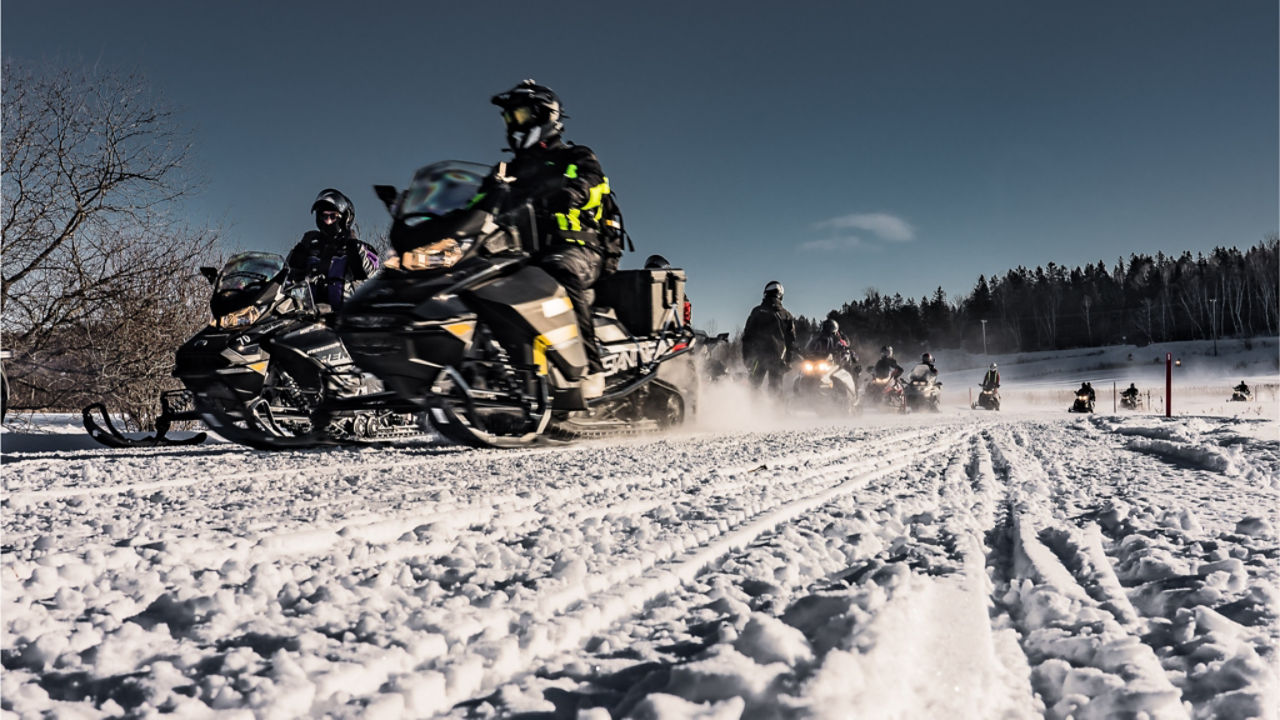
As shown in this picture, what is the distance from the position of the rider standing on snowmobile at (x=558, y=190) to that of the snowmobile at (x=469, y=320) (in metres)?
0.16

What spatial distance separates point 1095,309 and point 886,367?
75.0m

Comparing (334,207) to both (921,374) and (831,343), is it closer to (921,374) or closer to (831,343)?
(831,343)

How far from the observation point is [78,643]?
112 cm

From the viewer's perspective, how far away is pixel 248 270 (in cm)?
576

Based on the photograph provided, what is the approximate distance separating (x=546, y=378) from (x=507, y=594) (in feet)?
11.4

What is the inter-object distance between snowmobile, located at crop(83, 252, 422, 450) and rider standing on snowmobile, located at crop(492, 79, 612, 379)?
1.48 metres

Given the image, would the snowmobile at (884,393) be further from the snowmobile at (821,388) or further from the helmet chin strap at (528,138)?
the helmet chin strap at (528,138)

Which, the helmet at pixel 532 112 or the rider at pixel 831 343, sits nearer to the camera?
the helmet at pixel 532 112

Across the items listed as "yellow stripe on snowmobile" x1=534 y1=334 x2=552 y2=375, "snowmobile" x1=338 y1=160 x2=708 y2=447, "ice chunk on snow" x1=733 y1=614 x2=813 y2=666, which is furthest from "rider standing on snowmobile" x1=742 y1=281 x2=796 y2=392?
"ice chunk on snow" x1=733 y1=614 x2=813 y2=666

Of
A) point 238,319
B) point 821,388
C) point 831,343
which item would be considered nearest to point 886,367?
point 831,343

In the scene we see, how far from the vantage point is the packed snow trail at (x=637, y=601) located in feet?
3.19

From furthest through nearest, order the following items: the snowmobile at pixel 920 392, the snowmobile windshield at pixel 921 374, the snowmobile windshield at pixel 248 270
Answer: the snowmobile windshield at pixel 921 374
the snowmobile at pixel 920 392
the snowmobile windshield at pixel 248 270

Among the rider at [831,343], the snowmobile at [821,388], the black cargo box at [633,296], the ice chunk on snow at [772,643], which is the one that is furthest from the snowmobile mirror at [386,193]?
the rider at [831,343]

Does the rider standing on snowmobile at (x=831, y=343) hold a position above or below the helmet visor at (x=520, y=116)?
below
